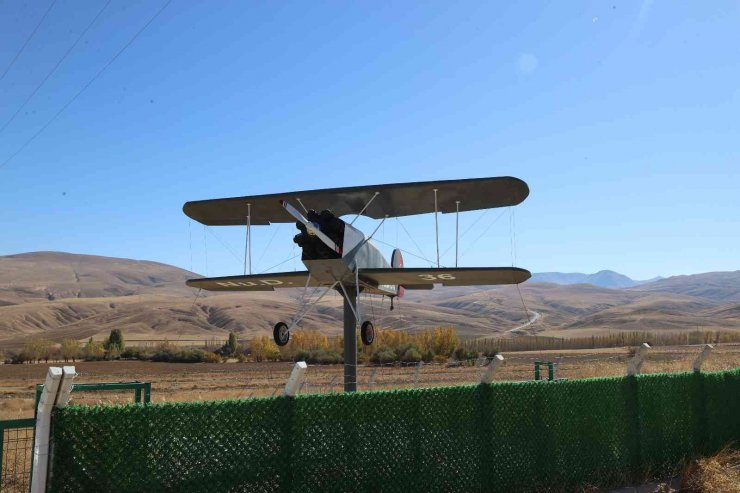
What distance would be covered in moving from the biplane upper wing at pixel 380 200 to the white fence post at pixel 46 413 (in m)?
11.3

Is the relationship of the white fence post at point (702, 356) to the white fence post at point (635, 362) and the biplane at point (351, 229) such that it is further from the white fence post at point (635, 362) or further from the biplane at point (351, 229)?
the biplane at point (351, 229)

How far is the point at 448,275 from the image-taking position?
52.3ft

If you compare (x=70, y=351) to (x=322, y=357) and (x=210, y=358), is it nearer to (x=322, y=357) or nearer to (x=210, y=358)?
(x=210, y=358)

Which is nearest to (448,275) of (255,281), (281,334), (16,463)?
(281,334)

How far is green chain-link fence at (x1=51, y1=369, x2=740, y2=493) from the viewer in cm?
496

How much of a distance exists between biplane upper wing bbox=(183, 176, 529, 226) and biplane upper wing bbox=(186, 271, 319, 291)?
1.85 m

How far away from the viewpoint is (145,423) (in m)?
5.05

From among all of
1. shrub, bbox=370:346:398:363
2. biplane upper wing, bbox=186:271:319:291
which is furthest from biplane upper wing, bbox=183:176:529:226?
shrub, bbox=370:346:398:363

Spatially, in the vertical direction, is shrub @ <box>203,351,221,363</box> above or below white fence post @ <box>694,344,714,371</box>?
below

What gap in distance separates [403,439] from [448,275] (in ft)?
31.2

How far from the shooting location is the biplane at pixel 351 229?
15281 millimetres

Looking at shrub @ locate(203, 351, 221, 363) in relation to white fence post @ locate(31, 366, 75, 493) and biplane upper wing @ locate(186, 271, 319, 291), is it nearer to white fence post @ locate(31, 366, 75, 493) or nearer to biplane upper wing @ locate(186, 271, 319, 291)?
biplane upper wing @ locate(186, 271, 319, 291)

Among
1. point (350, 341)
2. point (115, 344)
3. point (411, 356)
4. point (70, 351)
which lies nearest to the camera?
point (350, 341)

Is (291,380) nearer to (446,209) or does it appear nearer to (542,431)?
(542,431)
